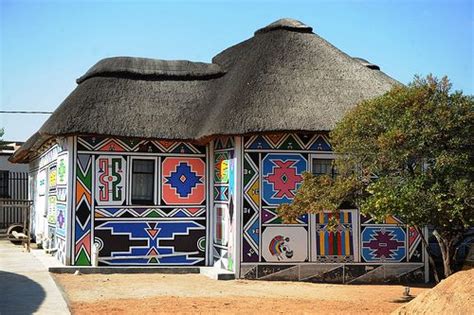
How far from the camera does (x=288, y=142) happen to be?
15.3 metres

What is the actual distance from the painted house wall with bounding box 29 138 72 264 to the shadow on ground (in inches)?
80.8

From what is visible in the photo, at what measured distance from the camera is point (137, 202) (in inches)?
639

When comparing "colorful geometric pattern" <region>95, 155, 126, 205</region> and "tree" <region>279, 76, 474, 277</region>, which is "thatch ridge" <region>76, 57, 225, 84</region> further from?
"tree" <region>279, 76, 474, 277</region>

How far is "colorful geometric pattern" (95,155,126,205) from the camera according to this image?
16.0m

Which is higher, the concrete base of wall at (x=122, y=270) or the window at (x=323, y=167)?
the window at (x=323, y=167)

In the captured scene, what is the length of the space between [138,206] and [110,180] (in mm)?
912

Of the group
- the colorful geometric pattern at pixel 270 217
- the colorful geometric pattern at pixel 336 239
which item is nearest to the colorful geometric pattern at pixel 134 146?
the colorful geometric pattern at pixel 270 217

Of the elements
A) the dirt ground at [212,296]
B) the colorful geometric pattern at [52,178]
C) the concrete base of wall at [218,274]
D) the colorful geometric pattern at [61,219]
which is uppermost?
the colorful geometric pattern at [52,178]

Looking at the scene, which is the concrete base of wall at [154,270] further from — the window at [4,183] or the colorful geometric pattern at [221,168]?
the window at [4,183]

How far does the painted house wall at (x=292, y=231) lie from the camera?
15.0m

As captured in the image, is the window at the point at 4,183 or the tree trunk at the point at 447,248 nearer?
the tree trunk at the point at 447,248

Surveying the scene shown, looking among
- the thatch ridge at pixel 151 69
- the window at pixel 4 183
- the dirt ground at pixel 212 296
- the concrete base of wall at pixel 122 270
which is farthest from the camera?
the window at pixel 4 183

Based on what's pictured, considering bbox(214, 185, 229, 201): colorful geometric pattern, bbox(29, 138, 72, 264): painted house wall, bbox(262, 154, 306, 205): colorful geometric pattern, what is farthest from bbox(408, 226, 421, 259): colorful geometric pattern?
bbox(29, 138, 72, 264): painted house wall

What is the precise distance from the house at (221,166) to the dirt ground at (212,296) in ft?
2.85
